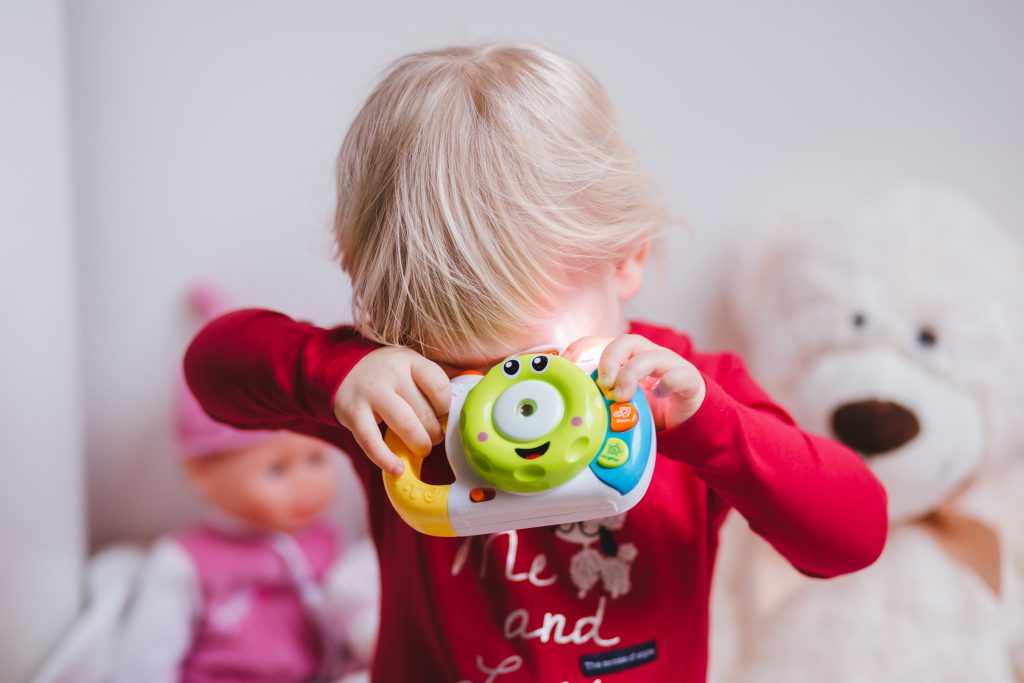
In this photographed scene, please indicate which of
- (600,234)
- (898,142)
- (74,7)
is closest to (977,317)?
(898,142)

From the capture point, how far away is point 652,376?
54 centimetres

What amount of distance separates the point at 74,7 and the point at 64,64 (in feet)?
0.28

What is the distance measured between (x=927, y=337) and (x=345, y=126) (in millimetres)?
664

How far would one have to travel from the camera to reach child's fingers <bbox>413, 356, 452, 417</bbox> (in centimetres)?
55

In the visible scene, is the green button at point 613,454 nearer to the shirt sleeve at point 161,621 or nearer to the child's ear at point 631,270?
the child's ear at point 631,270

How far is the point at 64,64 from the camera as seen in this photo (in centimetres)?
97

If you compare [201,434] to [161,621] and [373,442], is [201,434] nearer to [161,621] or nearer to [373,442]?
[161,621]

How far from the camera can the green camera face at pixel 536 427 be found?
489 millimetres

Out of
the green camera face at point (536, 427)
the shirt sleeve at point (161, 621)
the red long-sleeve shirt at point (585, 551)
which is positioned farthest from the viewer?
the shirt sleeve at point (161, 621)

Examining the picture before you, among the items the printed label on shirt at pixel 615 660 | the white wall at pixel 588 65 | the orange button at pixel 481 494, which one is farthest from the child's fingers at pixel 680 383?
the white wall at pixel 588 65

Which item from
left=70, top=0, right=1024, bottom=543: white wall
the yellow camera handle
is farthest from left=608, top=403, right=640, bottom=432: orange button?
left=70, top=0, right=1024, bottom=543: white wall

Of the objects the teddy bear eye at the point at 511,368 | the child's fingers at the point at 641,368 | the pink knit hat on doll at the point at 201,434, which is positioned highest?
the child's fingers at the point at 641,368

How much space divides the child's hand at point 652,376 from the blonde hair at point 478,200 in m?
0.06

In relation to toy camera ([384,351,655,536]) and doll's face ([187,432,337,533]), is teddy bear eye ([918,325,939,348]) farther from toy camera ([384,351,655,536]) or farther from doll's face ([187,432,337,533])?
doll's face ([187,432,337,533])
